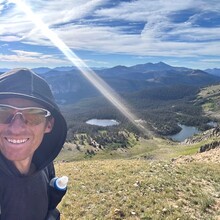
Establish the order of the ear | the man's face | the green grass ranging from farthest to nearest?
1. the green grass
2. the ear
3. the man's face

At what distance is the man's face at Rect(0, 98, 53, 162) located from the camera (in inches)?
117

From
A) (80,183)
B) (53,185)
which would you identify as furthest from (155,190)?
(53,185)

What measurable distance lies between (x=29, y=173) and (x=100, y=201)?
8884mm

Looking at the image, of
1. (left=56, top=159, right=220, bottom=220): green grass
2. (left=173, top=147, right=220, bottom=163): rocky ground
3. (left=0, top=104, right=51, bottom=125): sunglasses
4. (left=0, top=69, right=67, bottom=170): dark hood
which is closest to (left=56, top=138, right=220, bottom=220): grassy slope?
(left=56, top=159, right=220, bottom=220): green grass

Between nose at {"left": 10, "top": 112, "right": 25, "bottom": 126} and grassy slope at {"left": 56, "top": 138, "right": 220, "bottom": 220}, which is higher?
nose at {"left": 10, "top": 112, "right": 25, "bottom": 126}

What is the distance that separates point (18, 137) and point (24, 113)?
234 mm

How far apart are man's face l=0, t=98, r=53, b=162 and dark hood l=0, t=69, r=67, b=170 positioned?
14 cm

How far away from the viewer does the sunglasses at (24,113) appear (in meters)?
3.02

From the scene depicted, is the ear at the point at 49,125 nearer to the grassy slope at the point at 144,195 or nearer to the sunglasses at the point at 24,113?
the sunglasses at the point at 24,113

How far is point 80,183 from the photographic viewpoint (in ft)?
48.5

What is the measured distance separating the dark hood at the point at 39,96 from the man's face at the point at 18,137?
0.14m

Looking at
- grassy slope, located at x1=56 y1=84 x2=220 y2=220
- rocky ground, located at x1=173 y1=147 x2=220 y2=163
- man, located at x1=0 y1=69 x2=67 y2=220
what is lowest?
rocky ground, located at x1=173 y1=147 x2=220 y2=163

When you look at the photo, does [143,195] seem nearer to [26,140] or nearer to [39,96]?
[26,140]

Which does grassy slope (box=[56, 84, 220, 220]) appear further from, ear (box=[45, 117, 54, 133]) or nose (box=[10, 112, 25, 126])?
nose (box=[10, 112, 25, 126])
